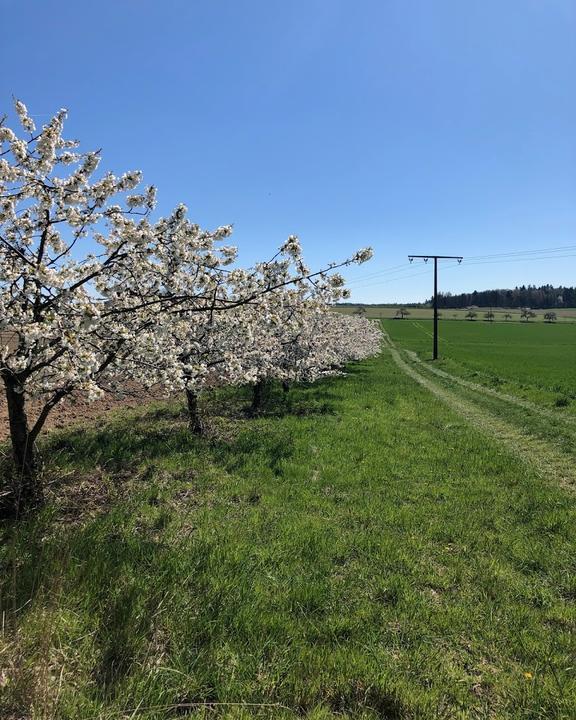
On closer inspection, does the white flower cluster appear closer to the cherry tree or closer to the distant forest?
the cherry tree

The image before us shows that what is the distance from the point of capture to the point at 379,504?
763cm

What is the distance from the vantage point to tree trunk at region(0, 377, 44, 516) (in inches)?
254

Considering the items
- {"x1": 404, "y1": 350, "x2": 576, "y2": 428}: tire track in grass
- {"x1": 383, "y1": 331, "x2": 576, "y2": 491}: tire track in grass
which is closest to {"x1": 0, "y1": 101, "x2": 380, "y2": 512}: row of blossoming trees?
{"x1": 383, "y1": 331, "x2": 576, "y2": 491}: tire track in grass

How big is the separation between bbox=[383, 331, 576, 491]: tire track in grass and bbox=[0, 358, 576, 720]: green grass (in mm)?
806

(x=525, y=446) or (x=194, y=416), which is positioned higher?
(x=194, y=416)

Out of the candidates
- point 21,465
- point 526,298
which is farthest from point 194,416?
point 526,298

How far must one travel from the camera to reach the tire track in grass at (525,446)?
31.4 ft

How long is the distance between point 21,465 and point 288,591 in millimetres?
4560

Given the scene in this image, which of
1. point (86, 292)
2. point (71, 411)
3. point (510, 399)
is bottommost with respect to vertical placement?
point (510, 399)

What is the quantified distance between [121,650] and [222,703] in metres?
1.02

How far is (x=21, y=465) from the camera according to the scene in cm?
672

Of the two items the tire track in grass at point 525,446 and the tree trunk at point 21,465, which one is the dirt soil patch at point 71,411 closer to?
the tree trunk at point 21,465

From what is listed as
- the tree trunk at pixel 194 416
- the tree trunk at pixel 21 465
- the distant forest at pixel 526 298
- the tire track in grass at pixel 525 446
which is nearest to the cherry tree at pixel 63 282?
the tree trunk at pixel 21 465

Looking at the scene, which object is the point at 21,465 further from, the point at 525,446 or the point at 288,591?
the point at 525,446
